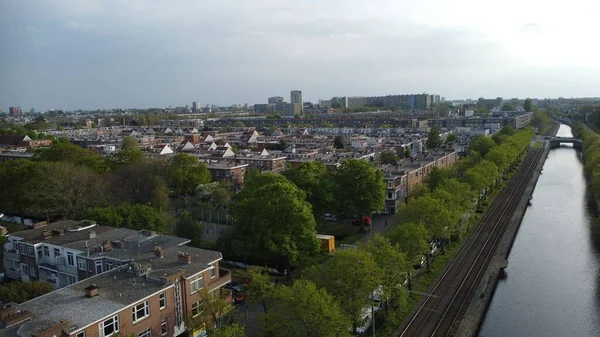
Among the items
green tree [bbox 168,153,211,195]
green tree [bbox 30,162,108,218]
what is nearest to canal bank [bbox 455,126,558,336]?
green tree [bbox 30,162,108,218]

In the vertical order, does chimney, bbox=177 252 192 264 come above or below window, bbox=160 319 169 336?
above

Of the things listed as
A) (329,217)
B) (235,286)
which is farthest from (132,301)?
(329,217)

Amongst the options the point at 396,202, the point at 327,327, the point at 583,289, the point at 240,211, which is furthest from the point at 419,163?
the point at 327,327

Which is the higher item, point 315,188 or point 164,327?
point 315,188

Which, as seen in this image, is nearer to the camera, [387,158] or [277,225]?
[277,225]

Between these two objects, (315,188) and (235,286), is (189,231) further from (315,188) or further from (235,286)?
(315,188)

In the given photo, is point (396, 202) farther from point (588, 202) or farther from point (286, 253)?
point (588, 202)

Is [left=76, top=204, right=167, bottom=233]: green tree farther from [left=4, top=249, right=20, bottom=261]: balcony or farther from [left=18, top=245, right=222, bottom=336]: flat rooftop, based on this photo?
[left=18, top=245, right=222, bottom=336]: flat rooftop
